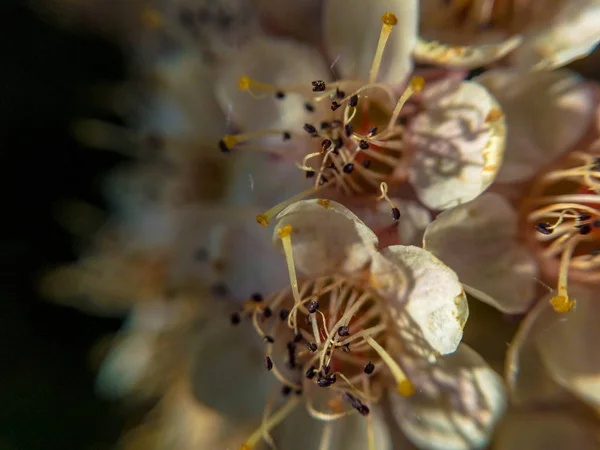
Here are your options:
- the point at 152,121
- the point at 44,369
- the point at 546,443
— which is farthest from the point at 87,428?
the point at 546,443

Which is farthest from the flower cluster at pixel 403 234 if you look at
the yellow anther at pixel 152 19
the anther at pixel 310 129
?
the yellow anther at pixel 152 19

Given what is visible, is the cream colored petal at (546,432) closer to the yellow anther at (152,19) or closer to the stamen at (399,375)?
the stamen at (399,375)

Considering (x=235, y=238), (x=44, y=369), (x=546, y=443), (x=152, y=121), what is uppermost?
(x=152, y=121)

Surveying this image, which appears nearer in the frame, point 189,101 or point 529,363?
point 529,363

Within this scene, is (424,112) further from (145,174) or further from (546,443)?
(145,174)

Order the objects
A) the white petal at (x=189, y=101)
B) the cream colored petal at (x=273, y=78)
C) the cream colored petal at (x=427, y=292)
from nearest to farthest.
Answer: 1. the cream colored petal at (x=427, y=292)
2. the cream colored petal at (x=273, y=78)
3. the white petal at (x=189, y=101)

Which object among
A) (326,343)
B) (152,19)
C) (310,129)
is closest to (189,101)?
(152,19)

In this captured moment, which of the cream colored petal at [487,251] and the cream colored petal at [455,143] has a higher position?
the cream colored petal at [455,143]

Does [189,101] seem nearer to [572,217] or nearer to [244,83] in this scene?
[244,83]
